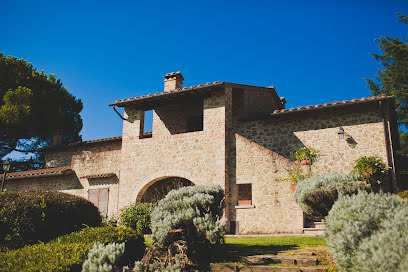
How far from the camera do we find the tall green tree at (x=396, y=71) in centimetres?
1952

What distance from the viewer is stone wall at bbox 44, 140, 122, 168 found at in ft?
55.9

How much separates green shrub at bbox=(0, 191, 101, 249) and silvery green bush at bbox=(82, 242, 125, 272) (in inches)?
80.4

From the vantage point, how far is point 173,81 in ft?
49.7

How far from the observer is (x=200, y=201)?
663cm

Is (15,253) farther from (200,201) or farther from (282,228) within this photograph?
(282,228)

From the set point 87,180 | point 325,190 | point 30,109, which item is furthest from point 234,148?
point 30,109

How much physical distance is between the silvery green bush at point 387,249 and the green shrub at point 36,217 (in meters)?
5.81

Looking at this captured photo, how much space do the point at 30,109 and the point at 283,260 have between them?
1782 cm

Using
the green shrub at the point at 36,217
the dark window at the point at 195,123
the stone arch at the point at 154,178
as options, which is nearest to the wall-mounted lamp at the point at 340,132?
the stone arch at the point at 154,178

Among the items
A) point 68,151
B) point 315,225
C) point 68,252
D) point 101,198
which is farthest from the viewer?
point 68,151

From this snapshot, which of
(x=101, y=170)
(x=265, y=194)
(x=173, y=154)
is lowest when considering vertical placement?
(x=265, y=194)

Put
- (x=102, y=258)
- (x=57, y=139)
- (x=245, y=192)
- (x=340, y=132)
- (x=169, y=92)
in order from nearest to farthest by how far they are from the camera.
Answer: (x=102, y=258), (x=340, y=132), (x=245, y=192), (x=169, y=92), (x=57, y=139)

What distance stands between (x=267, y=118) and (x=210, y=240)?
7627 mm

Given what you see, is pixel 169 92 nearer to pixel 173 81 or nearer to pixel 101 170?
pixel 173 81
